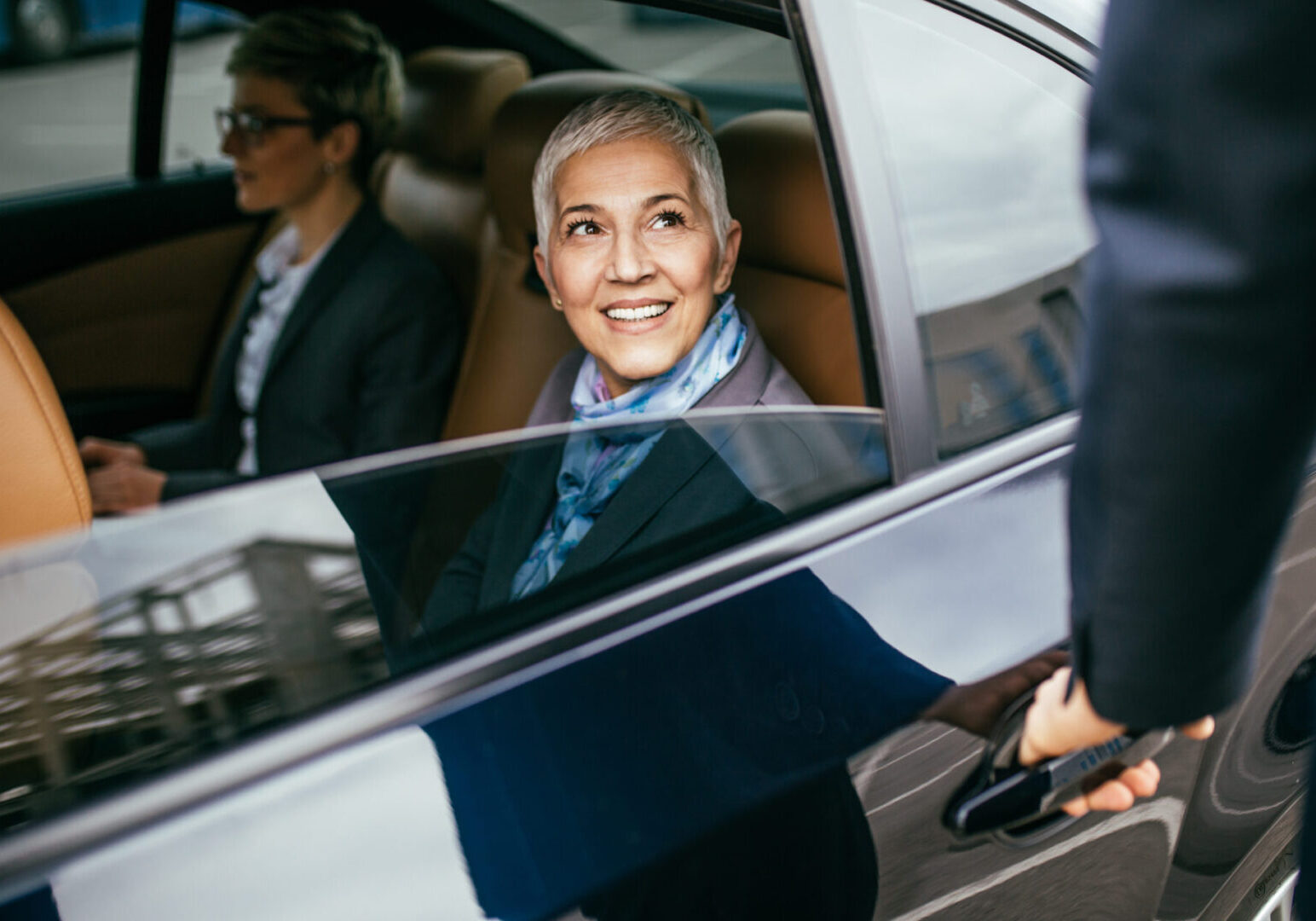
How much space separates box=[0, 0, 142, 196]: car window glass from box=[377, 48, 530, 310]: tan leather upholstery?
8612 mm

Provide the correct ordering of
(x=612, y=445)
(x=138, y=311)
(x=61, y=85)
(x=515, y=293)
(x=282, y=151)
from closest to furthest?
(x=612, y=445)
(x=515, y=293)
(x=282, y=151)
(x=138, y=311)
(x=61, y=85)

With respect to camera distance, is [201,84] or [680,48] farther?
[680,48]

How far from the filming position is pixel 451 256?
270cm

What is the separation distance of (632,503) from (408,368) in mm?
1204

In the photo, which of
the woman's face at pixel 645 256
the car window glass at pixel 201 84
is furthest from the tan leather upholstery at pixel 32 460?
the car window glass at pixel 201 84

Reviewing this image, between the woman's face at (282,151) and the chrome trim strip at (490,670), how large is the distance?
1814 mm

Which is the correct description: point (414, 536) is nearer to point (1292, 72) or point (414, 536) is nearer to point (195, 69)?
point (1292, 72)

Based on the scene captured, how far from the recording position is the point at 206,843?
0.87 m

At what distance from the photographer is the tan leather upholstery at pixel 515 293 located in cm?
204

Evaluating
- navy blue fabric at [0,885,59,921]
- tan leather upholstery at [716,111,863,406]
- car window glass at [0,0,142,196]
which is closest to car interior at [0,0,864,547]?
tan leather upholstery at [716,111,863,406]

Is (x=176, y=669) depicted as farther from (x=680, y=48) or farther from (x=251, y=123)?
(x=680, y=48)

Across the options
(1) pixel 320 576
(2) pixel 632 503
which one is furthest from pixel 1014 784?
(1) pixel 320 576

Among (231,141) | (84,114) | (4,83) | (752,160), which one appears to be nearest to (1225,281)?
(752,160)

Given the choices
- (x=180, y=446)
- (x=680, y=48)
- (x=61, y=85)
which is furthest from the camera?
(x=61, y=85)
